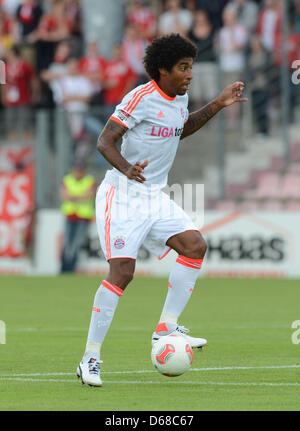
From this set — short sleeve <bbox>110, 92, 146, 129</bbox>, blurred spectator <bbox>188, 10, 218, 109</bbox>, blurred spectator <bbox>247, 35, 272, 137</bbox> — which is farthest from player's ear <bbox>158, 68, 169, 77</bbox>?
blurred spectator <bbox>247, 35, 272, 137</bbox>

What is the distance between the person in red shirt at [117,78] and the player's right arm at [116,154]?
1385 cm

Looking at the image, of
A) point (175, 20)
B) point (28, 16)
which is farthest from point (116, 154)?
point (28, 16)

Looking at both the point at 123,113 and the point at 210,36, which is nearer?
the point at 123,113

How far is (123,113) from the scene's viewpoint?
338 inches

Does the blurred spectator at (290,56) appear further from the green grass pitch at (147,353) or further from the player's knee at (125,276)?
the player's knee at (125,276)

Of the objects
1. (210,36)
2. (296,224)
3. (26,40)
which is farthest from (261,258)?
(26,40)

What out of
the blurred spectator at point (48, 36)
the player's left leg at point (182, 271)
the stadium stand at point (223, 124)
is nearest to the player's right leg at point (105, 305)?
the player's left leg at point (182, 271)

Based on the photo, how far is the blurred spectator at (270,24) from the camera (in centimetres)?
2198

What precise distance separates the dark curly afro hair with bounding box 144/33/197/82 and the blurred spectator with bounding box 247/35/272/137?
12871 mm

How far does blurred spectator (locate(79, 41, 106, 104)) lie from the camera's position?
75.2 ft

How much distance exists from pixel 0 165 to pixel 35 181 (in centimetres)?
79

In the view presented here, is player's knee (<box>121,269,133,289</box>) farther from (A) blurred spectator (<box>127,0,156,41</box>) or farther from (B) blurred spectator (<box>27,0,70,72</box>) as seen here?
(B) blurred spectator (<box>27,0,70,72</box>)

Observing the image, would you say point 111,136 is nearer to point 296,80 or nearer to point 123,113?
point 123,113

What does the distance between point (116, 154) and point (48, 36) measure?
16.3 m
